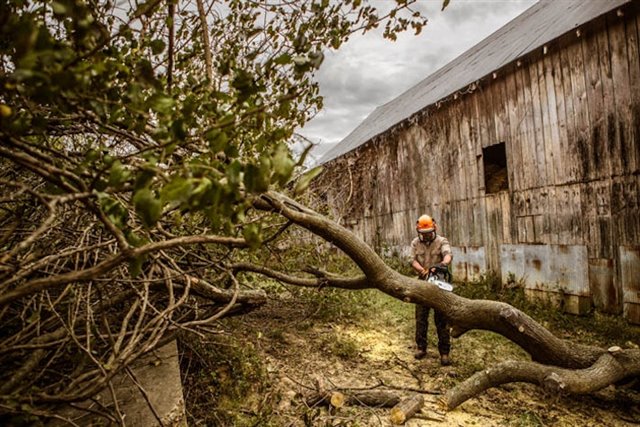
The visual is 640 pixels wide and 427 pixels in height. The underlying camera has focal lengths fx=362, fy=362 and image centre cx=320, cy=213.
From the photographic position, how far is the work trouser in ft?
16.7

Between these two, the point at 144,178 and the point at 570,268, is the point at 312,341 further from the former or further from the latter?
the point at 144,178

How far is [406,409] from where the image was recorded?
143 inches

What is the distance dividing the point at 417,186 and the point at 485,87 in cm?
336

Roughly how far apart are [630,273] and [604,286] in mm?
456

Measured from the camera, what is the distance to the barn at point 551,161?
18.9 feet

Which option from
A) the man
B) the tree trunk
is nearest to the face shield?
the man

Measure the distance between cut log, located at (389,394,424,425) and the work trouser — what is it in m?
1.41

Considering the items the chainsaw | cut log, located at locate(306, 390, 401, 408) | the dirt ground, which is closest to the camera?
the dirt ground

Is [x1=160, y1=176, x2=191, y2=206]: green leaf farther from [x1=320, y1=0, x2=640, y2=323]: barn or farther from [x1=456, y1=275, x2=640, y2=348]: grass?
[x1=456, y1=275, x2=640, y2=348]: grass

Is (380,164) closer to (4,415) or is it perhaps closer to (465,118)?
(465,118)

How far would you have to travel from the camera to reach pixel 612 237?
5.89 m

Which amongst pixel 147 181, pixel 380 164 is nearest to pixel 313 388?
pixel 147 181

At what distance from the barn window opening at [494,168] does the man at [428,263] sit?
12.0 feet

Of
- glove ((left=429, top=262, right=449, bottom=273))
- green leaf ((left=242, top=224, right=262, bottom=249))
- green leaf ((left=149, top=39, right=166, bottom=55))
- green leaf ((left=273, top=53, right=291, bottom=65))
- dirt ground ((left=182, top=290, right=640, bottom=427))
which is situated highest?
green leaf ((left=149, top=39, right=166, bottom=55))
